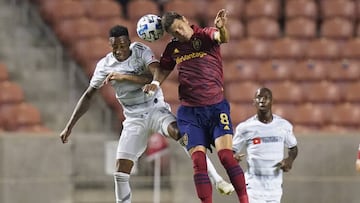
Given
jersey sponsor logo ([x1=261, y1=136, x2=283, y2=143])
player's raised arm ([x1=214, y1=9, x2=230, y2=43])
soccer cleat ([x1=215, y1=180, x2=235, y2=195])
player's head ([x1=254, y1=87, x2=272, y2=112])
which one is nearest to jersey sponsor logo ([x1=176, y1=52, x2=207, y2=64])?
player's raised arm ([x1=214, y1=9, x2=230, y2=43])

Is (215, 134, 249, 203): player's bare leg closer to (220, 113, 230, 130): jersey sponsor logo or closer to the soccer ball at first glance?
(220, 113, 230, 130): jersey sponsor logo

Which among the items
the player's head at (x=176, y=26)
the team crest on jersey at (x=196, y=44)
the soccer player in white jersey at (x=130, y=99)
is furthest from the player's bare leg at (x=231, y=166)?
the player's head at (x=176, y=26)

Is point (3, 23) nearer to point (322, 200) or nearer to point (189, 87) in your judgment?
point (322, 200)

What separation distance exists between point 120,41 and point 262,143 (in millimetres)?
1907

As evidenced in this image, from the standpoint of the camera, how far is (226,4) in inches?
670

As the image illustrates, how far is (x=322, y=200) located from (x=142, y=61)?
5464mm

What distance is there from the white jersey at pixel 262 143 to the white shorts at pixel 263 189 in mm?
65

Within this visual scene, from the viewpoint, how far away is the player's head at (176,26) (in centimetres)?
888

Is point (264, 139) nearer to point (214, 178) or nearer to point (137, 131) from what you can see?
point (214, 178)

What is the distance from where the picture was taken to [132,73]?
31.9 ft

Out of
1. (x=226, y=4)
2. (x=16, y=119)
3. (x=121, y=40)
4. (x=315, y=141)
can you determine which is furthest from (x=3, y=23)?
(x=121, y=40)

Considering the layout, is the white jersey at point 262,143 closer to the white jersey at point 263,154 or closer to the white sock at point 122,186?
the white jersey at point 263,154

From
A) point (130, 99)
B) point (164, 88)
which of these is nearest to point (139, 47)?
point (130, 99)

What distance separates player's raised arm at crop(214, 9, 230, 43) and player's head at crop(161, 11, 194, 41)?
0.30 metres
